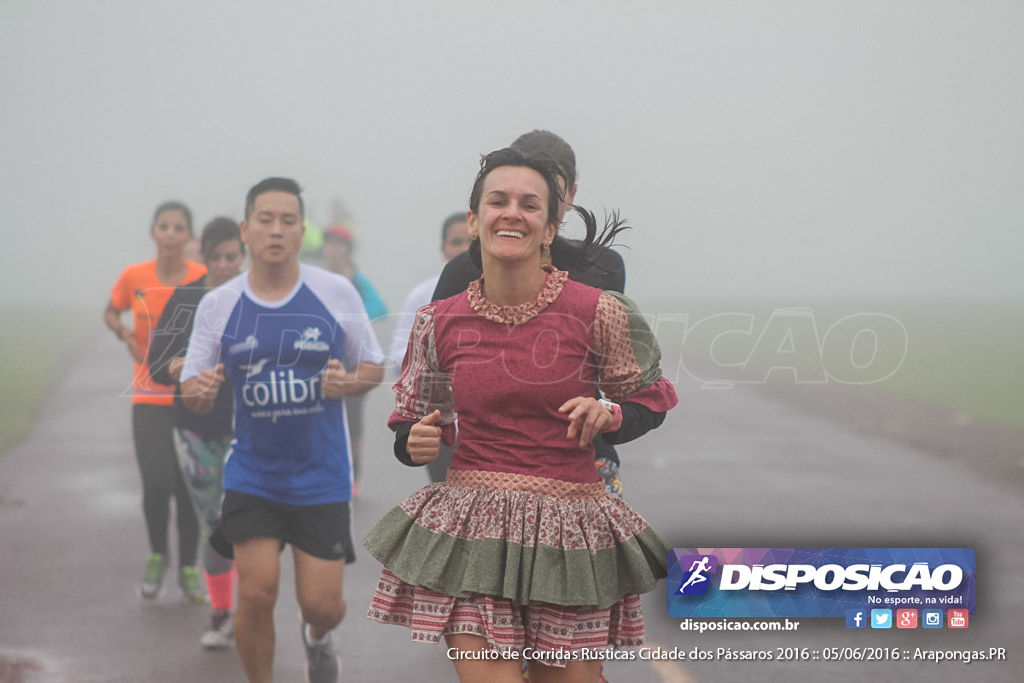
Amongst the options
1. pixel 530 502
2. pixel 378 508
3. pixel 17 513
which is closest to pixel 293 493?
pixel 378 508

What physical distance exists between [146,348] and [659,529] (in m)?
2.35

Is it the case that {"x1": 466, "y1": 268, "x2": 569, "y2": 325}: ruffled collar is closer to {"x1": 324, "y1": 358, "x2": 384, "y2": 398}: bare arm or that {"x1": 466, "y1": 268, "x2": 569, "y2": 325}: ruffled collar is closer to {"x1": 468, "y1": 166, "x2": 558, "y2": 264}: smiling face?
{"x1": 468, "y1": 166, "x2": 558, "y2": 264}: smiling face

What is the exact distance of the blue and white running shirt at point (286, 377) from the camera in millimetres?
4477

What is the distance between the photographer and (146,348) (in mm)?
5012

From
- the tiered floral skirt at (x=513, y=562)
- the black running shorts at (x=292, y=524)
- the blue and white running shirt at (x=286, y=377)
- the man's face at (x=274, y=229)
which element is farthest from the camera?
the man's face at (x=274, y=229)

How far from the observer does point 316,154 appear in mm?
4980

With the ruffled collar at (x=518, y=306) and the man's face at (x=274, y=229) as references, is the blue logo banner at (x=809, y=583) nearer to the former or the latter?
the man's face at (x=274, y=229)

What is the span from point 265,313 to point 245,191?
62cm

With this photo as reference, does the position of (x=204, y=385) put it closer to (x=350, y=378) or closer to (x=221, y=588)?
(x=350, y=378)

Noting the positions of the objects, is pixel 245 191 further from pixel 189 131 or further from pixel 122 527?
pixel 122 527

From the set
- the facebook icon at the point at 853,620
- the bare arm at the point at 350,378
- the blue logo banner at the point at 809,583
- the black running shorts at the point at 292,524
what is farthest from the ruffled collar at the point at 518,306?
the facebook icon at the point at 853,620

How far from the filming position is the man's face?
466 cm

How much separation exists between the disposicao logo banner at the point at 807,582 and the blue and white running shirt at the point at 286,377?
5.20ft

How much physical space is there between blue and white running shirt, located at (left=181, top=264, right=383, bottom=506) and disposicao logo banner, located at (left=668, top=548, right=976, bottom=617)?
5.20 feet
